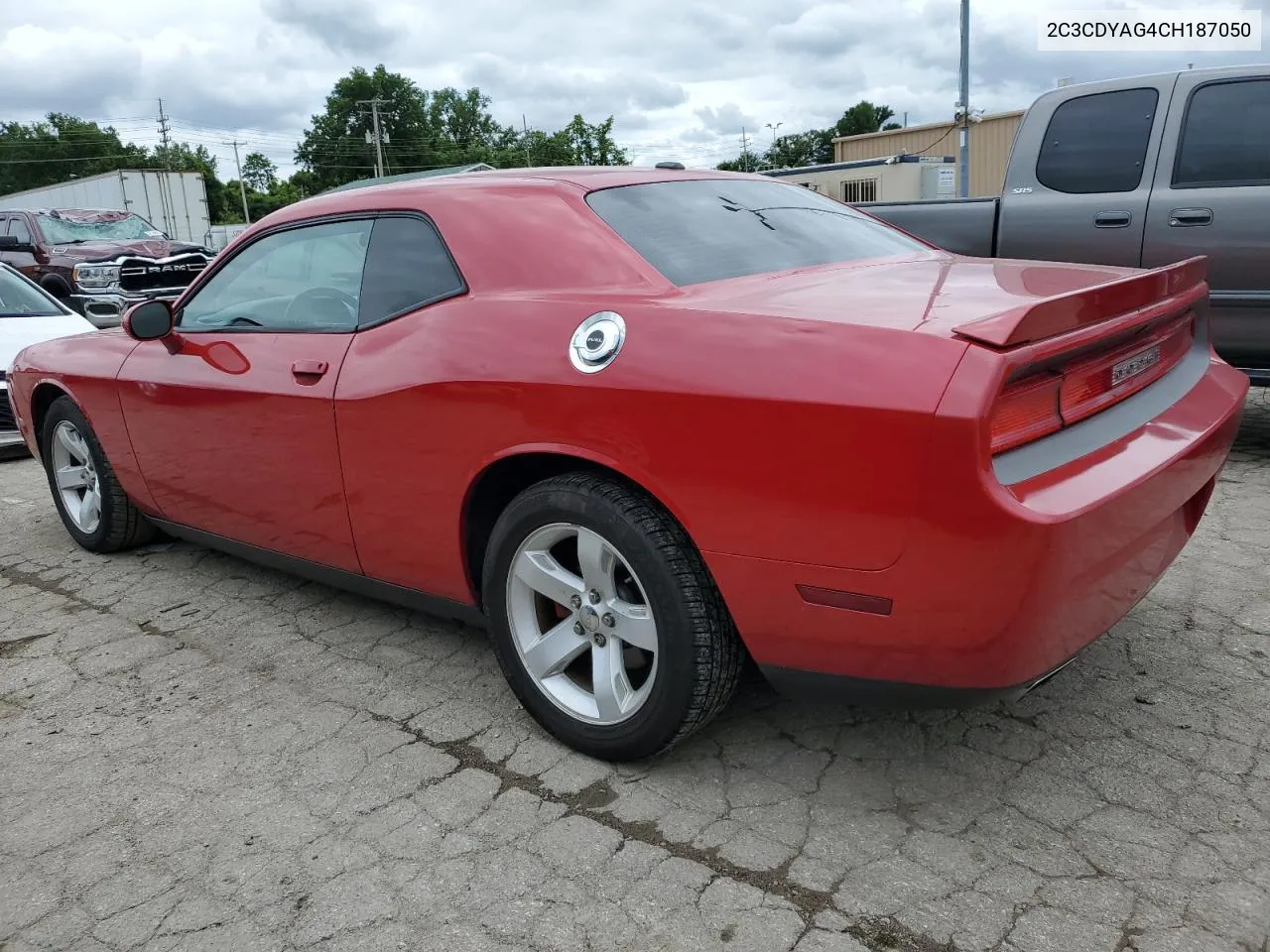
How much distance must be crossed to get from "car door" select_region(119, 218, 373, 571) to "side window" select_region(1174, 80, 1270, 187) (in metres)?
4.12

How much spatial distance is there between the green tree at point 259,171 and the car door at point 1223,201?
123 m

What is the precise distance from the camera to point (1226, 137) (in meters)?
5.02

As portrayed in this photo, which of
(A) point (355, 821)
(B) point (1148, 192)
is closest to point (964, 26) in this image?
(B) point (1148, 192)

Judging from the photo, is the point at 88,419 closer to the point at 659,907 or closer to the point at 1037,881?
the point at 659,907

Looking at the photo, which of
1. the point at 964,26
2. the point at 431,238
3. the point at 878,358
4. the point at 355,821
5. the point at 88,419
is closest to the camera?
the point at 878,358

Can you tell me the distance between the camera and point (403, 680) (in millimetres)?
3168

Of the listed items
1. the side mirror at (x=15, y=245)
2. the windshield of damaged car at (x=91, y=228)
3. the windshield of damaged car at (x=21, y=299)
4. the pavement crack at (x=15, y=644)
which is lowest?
the pavement crack at (x=15, y=644)

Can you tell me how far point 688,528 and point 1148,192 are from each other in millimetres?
4089

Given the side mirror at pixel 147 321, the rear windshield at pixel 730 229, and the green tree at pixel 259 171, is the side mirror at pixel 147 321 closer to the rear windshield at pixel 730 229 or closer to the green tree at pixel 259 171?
the rear windshield at pixel 730 229

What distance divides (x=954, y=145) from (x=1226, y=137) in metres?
28.6

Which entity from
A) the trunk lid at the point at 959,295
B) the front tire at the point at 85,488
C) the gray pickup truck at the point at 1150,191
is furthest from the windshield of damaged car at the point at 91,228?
the trunk lid at the point at 959,295

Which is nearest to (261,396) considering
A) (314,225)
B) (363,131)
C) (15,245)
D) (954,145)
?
(314,225)

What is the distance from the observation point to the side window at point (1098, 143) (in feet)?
17.2

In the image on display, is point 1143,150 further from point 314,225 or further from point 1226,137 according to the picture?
point 314,225
